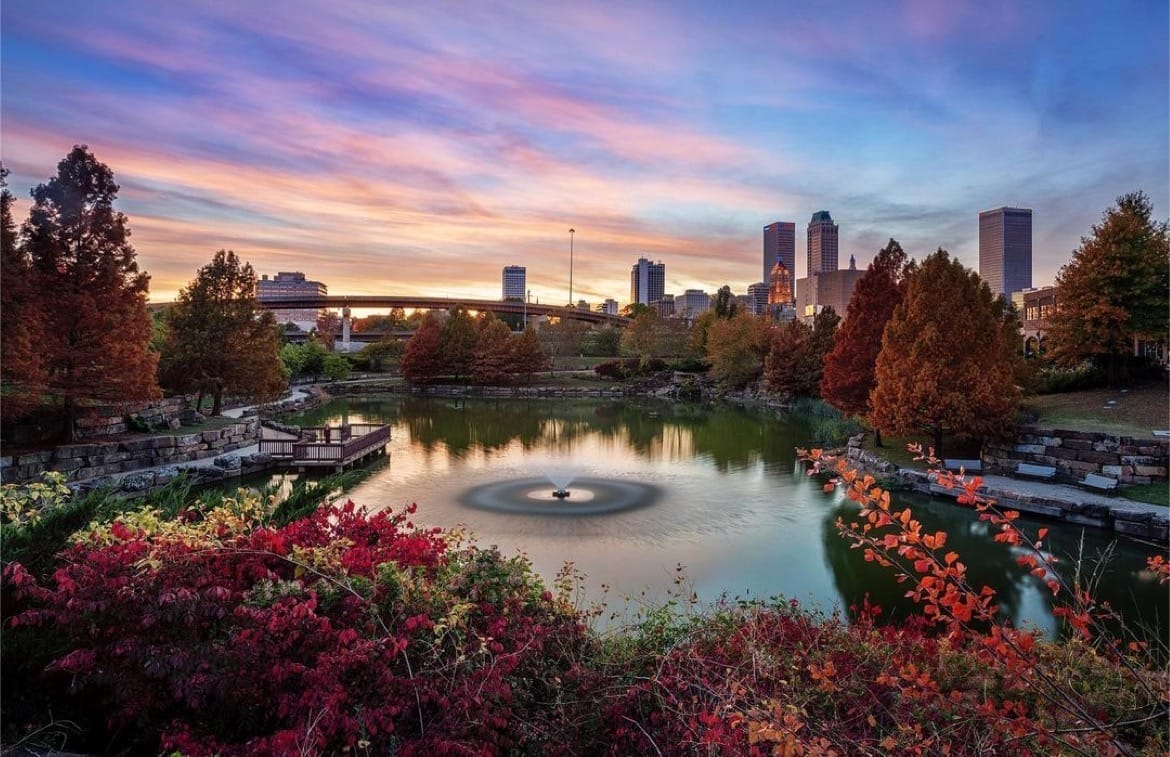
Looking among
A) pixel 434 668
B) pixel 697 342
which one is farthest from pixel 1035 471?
pixel 697 342

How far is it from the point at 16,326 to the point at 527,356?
126ft

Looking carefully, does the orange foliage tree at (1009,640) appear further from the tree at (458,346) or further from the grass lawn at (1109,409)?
the tree at (458,346)

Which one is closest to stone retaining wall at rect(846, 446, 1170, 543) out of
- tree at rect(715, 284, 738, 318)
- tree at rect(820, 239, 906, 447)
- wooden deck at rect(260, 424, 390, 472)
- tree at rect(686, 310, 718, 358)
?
tree at rect(820, 239, 906, 447)

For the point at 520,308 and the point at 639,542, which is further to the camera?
the point at 520,308

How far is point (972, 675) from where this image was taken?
511 centimetres

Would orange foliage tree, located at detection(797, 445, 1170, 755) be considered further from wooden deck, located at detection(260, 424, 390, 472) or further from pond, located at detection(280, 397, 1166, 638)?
wooden deck, located at detection(260, 424, 390, 472)

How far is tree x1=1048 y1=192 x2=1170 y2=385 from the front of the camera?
19.9 metres

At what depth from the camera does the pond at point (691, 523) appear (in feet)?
32.8

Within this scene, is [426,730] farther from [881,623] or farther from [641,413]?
[641,413]

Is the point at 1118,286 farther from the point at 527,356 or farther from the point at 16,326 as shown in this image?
the point at 527,356

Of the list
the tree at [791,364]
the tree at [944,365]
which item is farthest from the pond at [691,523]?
the tree at [791,364]

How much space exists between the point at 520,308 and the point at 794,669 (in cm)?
9899

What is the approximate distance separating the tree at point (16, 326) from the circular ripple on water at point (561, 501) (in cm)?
917

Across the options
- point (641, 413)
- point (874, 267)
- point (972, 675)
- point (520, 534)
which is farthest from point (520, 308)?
point (972, 675)
